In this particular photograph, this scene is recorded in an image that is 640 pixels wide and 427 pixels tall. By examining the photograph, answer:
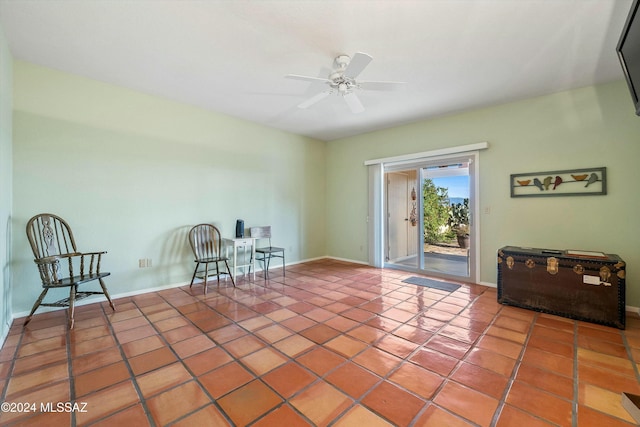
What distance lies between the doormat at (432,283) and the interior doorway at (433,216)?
1.13 feet

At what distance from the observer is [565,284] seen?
2.82 meters

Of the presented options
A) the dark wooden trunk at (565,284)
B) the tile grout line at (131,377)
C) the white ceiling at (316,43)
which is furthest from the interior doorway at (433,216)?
the tile grout line at (131,377)

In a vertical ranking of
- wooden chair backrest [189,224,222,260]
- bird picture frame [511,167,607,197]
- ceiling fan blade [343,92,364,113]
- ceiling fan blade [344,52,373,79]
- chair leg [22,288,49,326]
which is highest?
ceiling fan blade [343,92,364,113]

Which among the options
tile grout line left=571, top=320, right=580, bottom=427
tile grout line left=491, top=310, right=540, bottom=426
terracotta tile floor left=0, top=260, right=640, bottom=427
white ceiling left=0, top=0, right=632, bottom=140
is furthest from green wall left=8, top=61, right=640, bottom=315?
tile grout line left=491, top=310, right=540, bottom=426

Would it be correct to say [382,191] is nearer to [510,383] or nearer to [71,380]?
[510,383]

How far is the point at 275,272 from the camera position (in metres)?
4.80

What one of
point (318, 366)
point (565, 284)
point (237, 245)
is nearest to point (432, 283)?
point (565, 284)

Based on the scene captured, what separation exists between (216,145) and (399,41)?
311cm

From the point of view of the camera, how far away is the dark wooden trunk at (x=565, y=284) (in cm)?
259

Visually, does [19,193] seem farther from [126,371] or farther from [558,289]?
[558,289]

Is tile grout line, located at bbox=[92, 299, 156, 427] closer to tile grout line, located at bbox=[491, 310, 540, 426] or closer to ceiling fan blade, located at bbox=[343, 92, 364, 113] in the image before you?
tile grout line, located at bbox=[491, 310, 540, 426]

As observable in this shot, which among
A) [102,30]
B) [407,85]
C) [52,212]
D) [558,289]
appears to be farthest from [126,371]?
[558,289]

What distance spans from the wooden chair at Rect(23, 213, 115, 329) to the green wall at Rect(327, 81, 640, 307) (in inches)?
196

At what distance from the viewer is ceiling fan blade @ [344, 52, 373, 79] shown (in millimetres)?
2066
